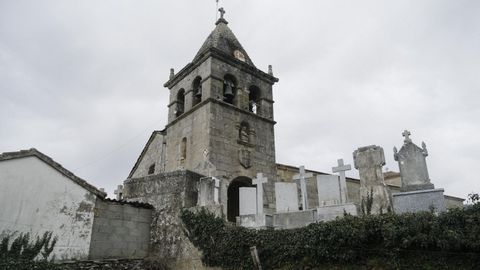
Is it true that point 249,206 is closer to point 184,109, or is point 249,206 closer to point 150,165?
point 184,109

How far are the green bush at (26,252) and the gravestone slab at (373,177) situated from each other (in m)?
6.77

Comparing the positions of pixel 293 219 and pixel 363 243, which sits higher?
pixel 293 219

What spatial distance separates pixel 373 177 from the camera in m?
7.65

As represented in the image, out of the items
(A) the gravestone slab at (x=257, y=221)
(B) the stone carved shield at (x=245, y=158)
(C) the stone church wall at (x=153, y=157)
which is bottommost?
(A) the gravestone slab at (x=257, y=221)

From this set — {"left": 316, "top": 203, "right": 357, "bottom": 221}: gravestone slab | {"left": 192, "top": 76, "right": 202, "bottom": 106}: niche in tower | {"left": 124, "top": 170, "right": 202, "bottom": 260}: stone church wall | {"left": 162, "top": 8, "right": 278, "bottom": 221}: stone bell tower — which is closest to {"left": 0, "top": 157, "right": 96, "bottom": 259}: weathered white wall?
{"left": 124, "top": 170, "right": 202, "bottom": 260}: stone church wall

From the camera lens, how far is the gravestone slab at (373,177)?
7.41 meters

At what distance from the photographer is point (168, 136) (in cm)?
1644

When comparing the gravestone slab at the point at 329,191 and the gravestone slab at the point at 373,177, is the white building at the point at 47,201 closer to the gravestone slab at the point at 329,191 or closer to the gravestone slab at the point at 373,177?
the gravestone slab at the point at 329,191

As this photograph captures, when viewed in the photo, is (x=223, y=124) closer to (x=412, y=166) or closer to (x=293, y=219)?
(x=293, y=219)

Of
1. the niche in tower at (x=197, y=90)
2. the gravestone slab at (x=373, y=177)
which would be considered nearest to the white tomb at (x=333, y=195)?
the gravestone slab at (x=373, y=177)

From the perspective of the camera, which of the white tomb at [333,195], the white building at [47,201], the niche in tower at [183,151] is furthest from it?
the niche in tower at [183,151]

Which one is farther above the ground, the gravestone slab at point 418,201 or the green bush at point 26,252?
the gravestone slab at point 418,201

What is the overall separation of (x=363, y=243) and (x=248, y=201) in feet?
11.2

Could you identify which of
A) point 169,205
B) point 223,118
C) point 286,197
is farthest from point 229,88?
point 286,197
